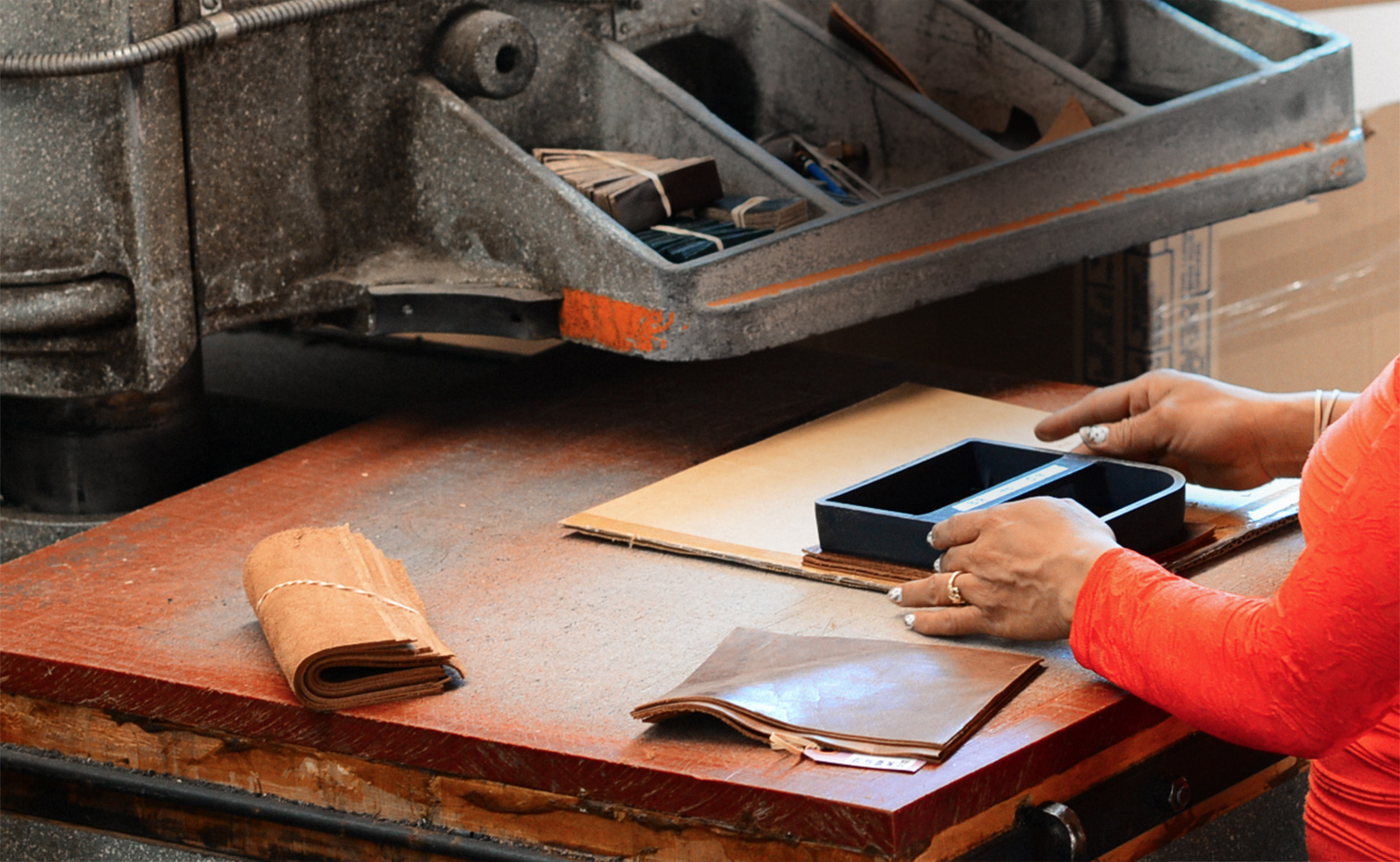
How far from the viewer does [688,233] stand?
2.24m

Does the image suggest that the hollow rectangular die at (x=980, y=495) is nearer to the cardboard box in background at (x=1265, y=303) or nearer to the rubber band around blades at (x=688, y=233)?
the rubber band around blades at (x=688, y=233)

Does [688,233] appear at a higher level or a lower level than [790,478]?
higher

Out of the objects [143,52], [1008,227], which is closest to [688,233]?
[1008,227]

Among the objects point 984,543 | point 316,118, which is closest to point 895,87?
point 316,118

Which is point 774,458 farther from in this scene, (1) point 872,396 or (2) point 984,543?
(2) point 984,543

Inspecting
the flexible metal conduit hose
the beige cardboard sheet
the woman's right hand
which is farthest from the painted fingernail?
the flexible metal conduit hose

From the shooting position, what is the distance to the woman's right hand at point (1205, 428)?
1.87 m

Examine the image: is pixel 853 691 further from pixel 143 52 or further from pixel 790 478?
pixel 143 52

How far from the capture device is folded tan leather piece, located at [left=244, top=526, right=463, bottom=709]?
5.06ft

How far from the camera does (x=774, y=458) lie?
7.18 feet

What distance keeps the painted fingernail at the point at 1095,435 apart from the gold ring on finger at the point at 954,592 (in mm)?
424

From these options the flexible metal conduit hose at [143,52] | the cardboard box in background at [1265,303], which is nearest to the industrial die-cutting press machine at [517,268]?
the flexible metal conduit hose at [143,52]

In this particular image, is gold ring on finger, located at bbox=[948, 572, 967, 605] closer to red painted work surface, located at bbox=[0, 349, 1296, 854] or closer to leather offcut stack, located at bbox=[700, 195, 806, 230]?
red painted work surface, located at bbox=[0, 349, 1296, 854]

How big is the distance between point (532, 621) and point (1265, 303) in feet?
6.84
